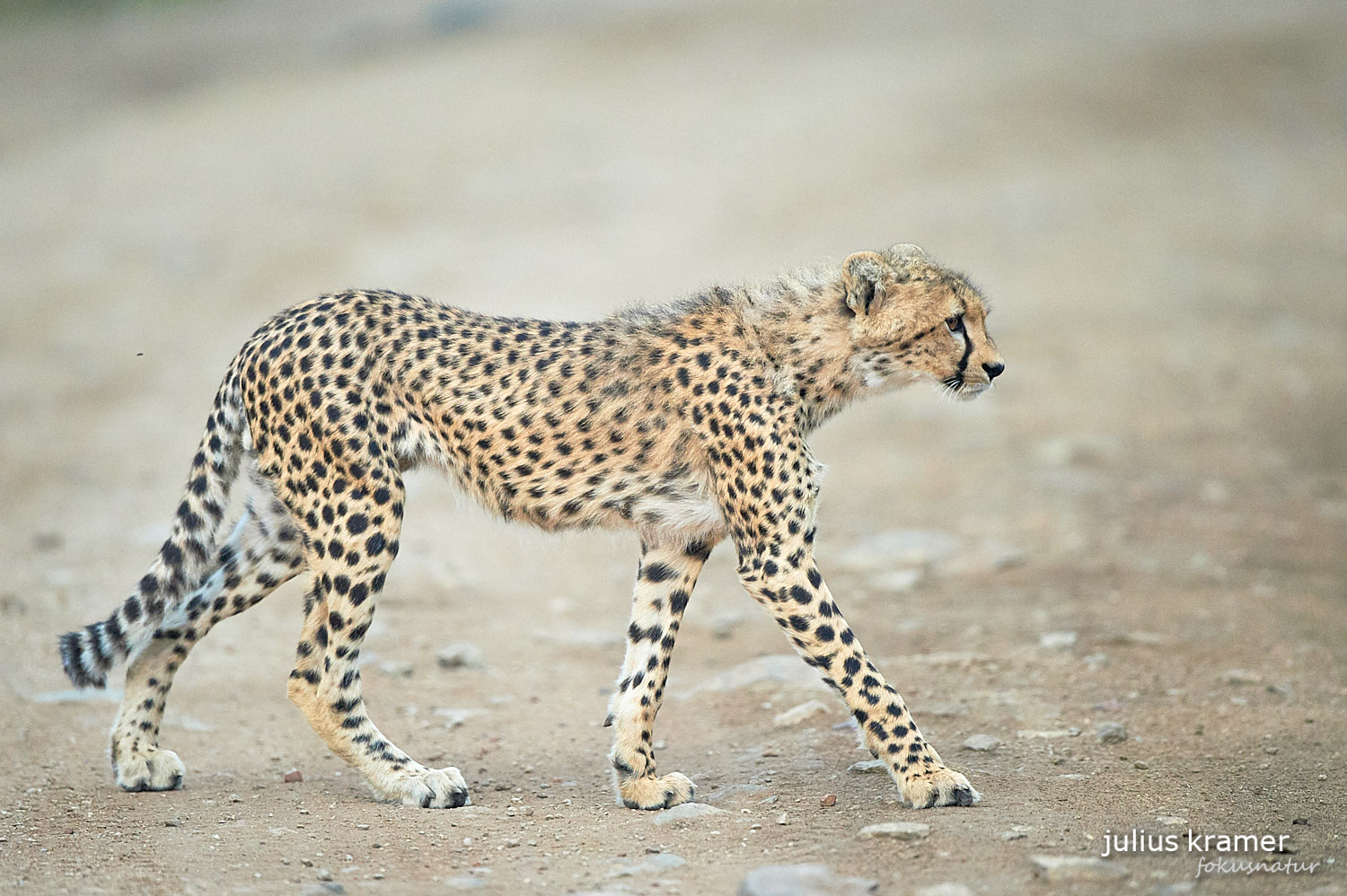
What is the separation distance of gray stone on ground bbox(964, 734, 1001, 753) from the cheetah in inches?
30.2

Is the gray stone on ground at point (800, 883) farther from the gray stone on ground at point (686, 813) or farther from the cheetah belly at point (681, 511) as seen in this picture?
the cheetah belly at point (681, 511)

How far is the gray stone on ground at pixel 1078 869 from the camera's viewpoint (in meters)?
3.99

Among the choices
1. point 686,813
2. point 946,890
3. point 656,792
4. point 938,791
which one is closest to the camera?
point 946,890

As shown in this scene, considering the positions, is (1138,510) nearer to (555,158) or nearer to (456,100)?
(555,158)

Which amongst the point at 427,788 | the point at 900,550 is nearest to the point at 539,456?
the point at 427,788

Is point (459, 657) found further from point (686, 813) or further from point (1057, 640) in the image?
point (1057, 640)

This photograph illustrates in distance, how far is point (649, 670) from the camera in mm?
5234

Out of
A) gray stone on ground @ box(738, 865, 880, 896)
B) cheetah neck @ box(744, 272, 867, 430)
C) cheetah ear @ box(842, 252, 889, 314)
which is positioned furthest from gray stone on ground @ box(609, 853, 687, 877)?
cheetah ear @ box(842, 252, 889, 314)

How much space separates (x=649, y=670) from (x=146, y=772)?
1850 mm

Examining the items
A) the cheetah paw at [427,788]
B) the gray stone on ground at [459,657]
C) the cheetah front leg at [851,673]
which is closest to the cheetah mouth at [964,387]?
the cheetah front leg at [851,673]

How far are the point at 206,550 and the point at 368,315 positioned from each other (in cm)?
105

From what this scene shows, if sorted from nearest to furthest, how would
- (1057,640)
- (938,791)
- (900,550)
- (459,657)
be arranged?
1. (938,791)
2. (1057,640)
3. (459,657)
4. (900,550)

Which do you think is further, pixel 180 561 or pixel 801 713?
pixel 801 713

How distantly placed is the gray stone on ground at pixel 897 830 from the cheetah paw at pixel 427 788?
4.74 ft
